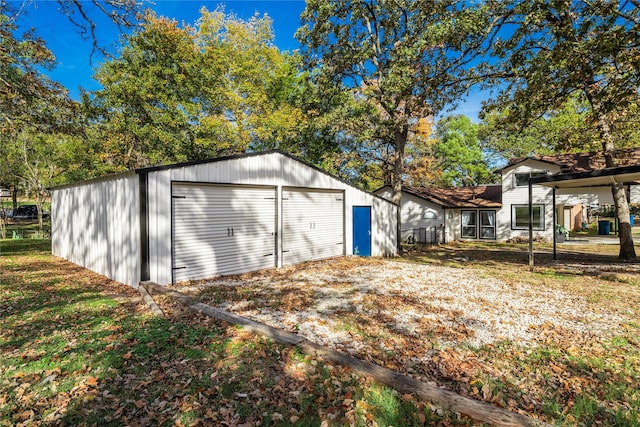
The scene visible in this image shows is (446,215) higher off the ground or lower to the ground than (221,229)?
higher

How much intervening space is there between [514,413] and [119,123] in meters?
22.2

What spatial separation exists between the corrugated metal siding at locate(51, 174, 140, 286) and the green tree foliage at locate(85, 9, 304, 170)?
8.55m

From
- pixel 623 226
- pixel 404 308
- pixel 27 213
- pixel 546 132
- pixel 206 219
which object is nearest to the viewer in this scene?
pixel 404 308

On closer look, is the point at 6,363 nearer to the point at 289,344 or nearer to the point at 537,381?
the point at 289,344

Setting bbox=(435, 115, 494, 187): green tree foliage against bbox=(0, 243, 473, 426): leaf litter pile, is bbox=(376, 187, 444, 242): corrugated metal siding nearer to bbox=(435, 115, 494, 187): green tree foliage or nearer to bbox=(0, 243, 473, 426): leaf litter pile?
bbox=(435, 115, 494, 187): green tree foliage

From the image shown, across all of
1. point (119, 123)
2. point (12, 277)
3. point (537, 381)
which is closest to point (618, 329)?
point (537, 381)

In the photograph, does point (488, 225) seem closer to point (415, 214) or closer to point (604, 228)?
point (415, 214)

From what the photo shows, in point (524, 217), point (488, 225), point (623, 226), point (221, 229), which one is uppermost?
point (524, 217)

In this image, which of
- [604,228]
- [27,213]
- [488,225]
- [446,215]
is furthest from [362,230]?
[27,213]

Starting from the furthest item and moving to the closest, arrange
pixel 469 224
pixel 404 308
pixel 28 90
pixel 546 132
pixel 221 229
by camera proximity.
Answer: pixel 469 224, pixel 546 132, pixel 221 229, pixel 28 90, pixel 404 308

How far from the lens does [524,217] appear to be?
2009 cm

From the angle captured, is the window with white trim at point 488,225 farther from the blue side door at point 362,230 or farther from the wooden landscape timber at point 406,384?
the wooden landscape timber at point 406,384

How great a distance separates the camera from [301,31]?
1528 centimetres

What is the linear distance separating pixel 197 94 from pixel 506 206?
21831 millimetres
